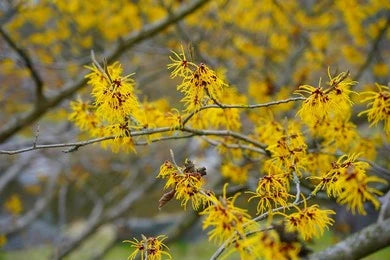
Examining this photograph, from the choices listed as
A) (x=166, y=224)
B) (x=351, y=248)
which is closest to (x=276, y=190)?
(x=351, y=248)

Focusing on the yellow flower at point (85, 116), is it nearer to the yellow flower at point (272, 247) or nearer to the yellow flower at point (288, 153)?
the yellow flower at point (288, 153)

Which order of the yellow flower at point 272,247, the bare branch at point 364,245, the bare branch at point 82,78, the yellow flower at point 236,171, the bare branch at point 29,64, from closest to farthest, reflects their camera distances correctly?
the yellow flower at point 272,247 < the bare branch at point 364,245 < the yellow flower at point 236,171 < the bare branch at point 29,64 < the bare branch at point 82,78

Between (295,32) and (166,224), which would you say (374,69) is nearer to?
(295,32)

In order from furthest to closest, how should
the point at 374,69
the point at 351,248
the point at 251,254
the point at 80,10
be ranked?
the point at 80,10 < the point at 374,69 < the point at 351,248 < the point at 251,254

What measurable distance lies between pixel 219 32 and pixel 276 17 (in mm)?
874

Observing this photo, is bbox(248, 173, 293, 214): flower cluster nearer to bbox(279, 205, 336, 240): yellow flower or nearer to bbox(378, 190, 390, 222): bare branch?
bbox(279, 205, 336, 240): yellow flower

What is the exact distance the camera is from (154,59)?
7.86m

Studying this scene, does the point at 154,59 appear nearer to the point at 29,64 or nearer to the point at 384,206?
the point at 29,64

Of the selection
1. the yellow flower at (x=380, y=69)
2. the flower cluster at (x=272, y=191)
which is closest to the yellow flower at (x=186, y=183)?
the flower cluster at (x=272, y=191)

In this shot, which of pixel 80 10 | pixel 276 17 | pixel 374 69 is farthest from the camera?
pixel 80 10

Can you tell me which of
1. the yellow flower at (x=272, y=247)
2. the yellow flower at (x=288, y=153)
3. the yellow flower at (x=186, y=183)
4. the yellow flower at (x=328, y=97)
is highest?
the yellow flower at (x=328, y=97)

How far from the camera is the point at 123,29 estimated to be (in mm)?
5578

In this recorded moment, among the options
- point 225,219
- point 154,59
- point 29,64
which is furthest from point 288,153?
point 154,59

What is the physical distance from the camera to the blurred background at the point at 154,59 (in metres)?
3.50
